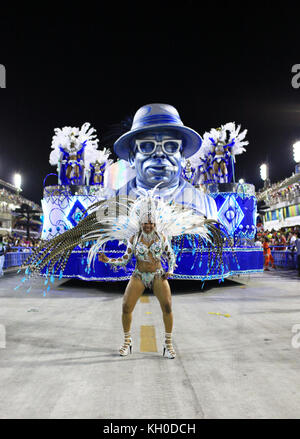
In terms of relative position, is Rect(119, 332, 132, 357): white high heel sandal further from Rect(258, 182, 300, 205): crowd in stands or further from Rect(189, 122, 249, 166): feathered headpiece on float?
Rect(258, 182, 300, 205): crowd in stands

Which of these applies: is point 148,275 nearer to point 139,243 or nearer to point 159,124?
point 139,243

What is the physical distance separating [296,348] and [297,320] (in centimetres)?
145

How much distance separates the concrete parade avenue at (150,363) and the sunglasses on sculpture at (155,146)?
3.23 meters

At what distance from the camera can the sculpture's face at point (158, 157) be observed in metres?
7.04

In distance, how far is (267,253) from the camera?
14.4m

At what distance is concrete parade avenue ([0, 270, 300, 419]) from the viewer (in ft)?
7.19

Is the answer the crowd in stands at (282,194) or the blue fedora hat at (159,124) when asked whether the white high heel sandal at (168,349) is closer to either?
the blue fedora hat at (159,124)

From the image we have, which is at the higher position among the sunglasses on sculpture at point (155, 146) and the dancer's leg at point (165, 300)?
the sunglasses on sculpture at point (155, 146)

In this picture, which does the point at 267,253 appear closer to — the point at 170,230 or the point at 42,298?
the point at 42,298

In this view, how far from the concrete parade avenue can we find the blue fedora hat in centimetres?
366

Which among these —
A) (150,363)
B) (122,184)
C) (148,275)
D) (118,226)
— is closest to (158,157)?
(122,184)

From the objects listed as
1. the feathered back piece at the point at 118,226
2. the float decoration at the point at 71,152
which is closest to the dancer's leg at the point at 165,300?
the feathered back piece at the point at 118,226

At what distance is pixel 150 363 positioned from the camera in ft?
10.3

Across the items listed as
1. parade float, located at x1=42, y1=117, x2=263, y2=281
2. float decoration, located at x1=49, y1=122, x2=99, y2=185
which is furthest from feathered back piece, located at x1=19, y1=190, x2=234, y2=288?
float decoration, located at x1=49, y1=122, x2=99, y2=185
